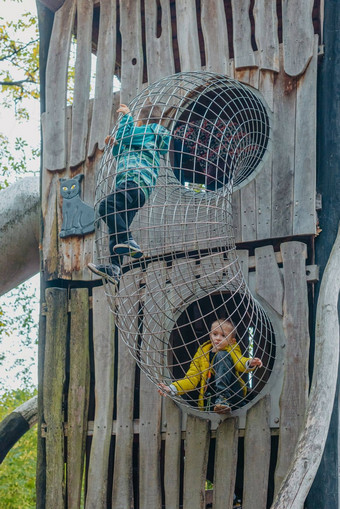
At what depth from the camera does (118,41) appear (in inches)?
388

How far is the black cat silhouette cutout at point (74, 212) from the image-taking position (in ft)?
28.9

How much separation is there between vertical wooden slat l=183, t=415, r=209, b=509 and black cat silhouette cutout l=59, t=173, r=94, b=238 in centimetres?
241

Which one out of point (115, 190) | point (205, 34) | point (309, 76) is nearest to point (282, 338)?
point (115, 190)

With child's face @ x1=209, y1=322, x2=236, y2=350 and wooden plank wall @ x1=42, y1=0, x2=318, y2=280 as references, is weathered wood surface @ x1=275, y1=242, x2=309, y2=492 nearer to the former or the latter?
wooden plank wall @ x1=42, y1=0, x2=318, y2=280

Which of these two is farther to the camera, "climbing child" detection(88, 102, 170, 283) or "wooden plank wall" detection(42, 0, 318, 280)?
"wooden plank wall" detection(42, 0, 318, 280)

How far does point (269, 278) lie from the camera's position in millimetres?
7605

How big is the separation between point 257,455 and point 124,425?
136cm

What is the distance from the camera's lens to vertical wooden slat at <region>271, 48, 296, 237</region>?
25.4 ft

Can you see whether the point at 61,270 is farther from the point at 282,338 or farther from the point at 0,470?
the point at 0,470

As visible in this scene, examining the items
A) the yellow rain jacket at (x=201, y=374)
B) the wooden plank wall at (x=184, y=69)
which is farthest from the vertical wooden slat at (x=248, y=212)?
the yellow rain jacket at (x=201, y=374)

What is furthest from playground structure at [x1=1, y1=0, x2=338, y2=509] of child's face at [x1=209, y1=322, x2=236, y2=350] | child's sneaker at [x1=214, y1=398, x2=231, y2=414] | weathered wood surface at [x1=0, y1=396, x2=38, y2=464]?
weathered wood surface at [x1=0, y1=396, x2=38, y2=464]

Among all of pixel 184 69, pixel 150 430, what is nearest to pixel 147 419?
pixel 150 430

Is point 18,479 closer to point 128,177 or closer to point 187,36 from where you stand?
point 187,36

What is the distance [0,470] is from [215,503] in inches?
276
